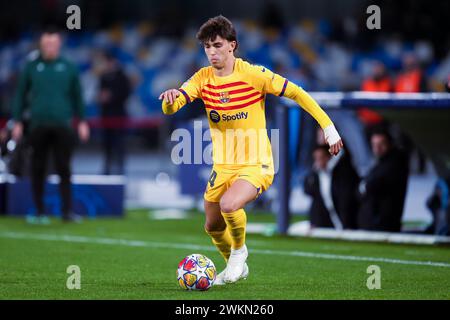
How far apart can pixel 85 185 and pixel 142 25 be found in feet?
51.1

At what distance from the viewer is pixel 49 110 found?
12797 millimetres

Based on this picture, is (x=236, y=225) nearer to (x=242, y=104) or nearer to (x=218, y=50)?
(x=242, y=104)

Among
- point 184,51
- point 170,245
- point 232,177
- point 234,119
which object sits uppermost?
point 184,51

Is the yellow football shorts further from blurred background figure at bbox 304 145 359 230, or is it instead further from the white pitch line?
blurred background figure at bbox 304 145 359 230

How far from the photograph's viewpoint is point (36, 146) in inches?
509

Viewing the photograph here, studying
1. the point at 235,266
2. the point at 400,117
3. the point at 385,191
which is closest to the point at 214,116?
the point at 235,266

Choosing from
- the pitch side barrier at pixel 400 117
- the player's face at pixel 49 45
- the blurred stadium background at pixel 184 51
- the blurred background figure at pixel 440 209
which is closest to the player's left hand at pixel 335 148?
the pitch side barrier at pixel 400 117

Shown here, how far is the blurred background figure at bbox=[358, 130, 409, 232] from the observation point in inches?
446

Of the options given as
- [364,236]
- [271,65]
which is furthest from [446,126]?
[271,65]

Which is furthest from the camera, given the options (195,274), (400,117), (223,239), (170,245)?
(400,117)

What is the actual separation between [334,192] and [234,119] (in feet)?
14.5

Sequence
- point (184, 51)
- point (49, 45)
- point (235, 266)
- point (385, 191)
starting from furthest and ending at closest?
point (184, 51) → point (49, 45) → point (385, 191) → point (235, 266)

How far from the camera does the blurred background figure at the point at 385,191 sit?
37.1 ft
